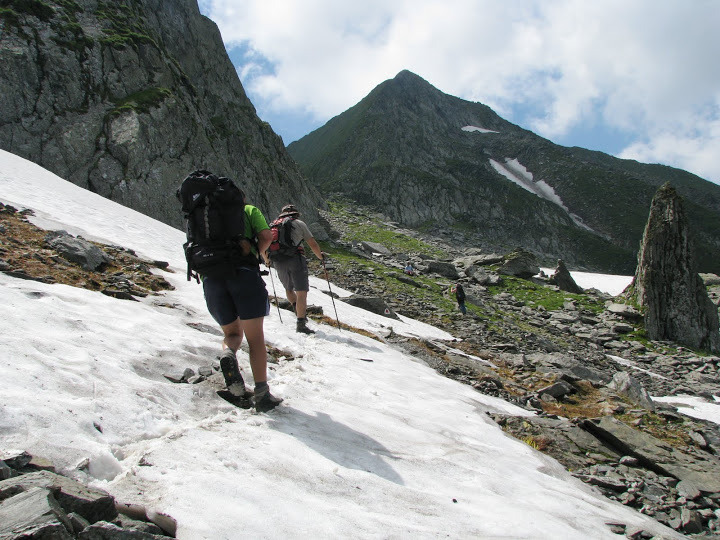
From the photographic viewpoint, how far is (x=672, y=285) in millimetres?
34125

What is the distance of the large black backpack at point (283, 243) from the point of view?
36.3 feet

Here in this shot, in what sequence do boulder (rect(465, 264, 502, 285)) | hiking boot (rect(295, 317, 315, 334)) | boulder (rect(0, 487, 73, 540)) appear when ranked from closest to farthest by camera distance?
boulder (rect(0, 487, 73, 540)) < hiking boot (rect(295, 317, 315, 334)) < boulder (rect(465, 264, 502, 285))

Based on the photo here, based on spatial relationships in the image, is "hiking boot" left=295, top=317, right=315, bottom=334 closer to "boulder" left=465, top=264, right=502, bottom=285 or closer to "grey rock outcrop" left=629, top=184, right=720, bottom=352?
"grey rock outcrop" left=629, top=184, right=720, bottom=352

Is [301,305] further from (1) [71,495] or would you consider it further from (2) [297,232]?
(1) [71,495]

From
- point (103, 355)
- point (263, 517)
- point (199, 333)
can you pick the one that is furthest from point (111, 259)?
point (263, 517)

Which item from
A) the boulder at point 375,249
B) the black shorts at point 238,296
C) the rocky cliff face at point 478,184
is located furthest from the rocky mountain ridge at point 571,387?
the rocky cliff face at point 478,184

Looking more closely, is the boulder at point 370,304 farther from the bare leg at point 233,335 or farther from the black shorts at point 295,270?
the bare leg at point 233,335

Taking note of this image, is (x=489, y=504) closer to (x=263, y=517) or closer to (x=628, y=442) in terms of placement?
(x=263, y=517)

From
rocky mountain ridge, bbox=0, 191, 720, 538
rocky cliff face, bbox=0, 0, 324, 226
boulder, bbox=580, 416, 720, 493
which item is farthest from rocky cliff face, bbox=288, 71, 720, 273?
boulder, bbox=580, 416, 720, 493

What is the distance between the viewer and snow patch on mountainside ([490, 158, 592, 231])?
536 feet

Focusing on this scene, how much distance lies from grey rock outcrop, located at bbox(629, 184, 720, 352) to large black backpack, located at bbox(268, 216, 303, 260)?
32.0 m

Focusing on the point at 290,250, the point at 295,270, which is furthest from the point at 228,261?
the point at 290,250

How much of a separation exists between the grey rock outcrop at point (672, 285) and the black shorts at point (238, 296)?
116ft

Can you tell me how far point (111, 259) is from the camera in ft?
35.7
